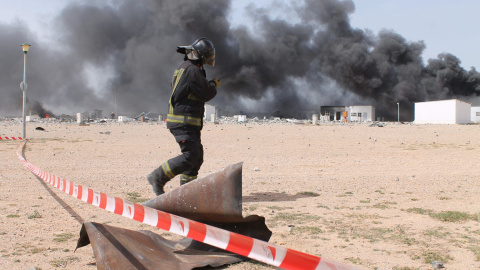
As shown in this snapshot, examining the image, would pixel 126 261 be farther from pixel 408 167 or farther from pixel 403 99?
pixel 403 99

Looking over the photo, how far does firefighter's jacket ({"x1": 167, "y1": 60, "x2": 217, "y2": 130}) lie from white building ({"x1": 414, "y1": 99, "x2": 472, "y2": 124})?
42313mm

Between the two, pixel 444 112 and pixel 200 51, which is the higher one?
pixel 444 112

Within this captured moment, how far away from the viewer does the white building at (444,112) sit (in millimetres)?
41625

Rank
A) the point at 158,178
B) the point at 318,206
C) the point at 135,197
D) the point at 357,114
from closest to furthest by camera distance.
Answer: the point at 158,178 → the point at 318,206 → the point at 135,197 → the point at 357,114

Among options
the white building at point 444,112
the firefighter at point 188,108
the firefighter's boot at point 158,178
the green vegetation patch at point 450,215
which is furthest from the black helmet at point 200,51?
the white building at point 444,112

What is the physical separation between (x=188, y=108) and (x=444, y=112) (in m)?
43.8

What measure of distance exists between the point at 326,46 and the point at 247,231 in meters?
65.2

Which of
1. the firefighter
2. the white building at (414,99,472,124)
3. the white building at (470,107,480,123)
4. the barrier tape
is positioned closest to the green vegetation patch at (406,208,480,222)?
the firefighter

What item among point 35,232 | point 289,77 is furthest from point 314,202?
point 289,77

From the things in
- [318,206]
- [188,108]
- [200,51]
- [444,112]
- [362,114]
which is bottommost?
[318,206]

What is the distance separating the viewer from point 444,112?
42906mm

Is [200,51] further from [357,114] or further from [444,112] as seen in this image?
[357,114]

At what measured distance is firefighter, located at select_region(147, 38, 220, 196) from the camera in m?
4.30

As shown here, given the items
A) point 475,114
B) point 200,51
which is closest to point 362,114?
point 475,114
